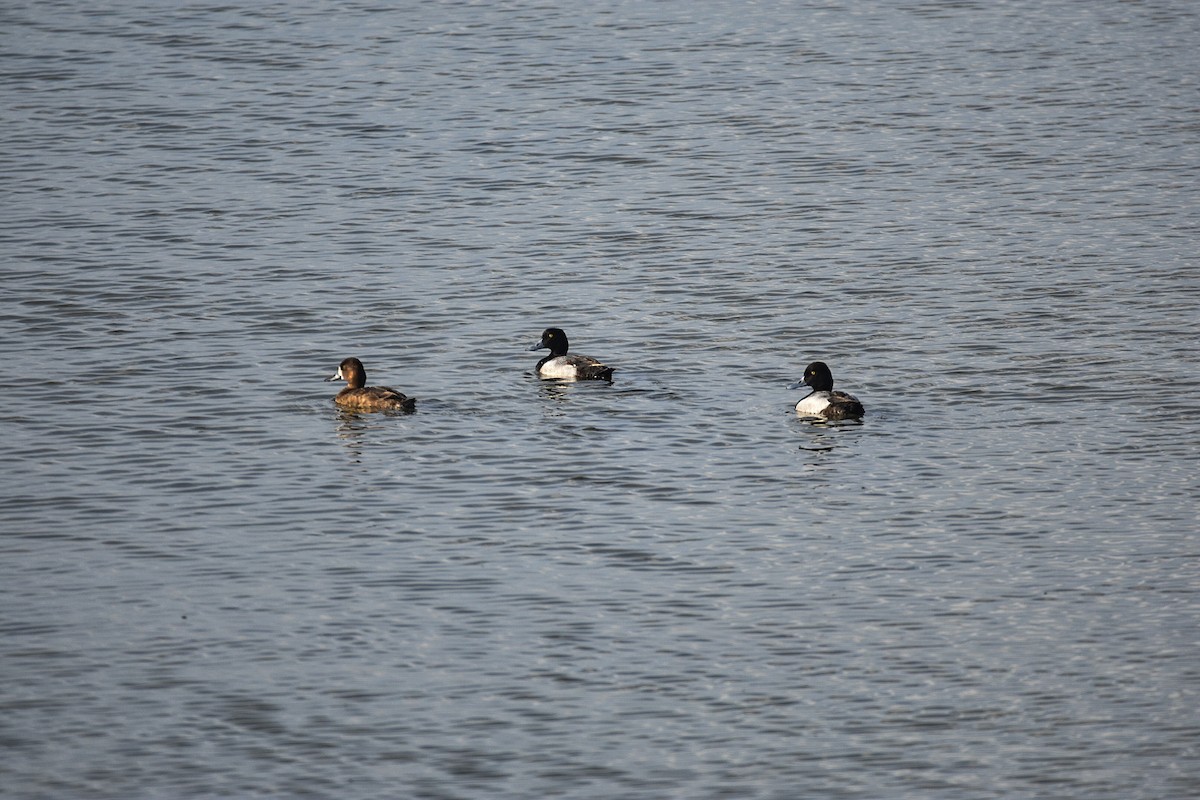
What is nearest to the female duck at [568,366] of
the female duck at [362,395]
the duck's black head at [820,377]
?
the female duck at [362,395]

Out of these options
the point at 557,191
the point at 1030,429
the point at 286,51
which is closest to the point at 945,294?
the point at 1030,429

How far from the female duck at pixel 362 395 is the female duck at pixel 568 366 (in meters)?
1.82

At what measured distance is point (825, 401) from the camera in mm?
20406

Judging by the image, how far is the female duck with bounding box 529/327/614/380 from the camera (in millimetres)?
21844

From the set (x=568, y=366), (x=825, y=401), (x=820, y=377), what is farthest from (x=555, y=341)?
(x=825, y=401)

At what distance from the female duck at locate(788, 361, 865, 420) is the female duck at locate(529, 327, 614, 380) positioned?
2.42 metres

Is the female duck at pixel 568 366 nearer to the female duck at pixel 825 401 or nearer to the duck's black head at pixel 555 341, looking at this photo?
the duck's black head at pixel 555 341

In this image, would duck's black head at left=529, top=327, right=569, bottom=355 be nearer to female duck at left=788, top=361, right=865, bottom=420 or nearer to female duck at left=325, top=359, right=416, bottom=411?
female duck at left=325, top=359, right=416, bottom=411

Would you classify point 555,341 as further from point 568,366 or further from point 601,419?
point 601,419

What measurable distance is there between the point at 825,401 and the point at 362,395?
16.5 ft

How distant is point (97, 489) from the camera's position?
18.5 m

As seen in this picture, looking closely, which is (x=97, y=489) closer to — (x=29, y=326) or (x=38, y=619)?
(x=38, y=619)

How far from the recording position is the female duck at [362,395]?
68.0 ft

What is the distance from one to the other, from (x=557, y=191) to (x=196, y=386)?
34.3ft
